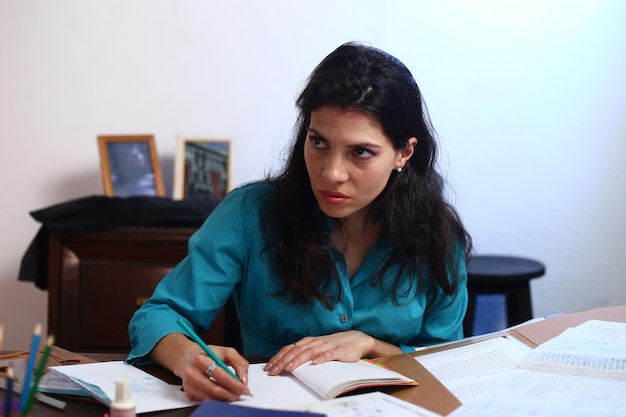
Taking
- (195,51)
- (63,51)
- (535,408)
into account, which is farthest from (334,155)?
(63,51)

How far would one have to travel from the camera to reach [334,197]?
4.77ft

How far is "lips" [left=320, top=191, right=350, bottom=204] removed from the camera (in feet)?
4.76

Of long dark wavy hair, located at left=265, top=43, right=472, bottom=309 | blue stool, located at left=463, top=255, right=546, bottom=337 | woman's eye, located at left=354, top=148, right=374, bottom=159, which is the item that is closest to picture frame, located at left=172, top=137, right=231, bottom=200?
blue stool, located at left=463, top=255, right=546, bottom=337

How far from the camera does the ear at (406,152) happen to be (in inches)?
61.6

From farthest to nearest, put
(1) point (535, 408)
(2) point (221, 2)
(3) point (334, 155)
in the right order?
1. (2) point (221, 2)
2. (3) point (334, 155)
3. (1) point (535, 408)

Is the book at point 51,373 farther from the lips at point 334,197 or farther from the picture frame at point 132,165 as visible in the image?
the picture frame at point 132,165

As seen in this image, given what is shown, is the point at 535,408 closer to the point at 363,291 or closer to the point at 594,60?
the point at 363,291

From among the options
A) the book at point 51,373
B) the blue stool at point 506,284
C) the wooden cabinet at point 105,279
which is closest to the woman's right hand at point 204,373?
the book at point 51,373

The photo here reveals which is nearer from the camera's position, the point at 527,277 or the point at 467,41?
the point at 527,277

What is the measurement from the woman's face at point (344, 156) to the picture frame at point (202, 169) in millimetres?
1400

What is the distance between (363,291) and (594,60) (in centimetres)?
177

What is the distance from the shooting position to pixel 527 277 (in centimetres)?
261

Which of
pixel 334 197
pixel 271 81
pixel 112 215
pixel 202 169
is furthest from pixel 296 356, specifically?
pixel 271 81

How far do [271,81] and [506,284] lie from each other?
43.0 inches
